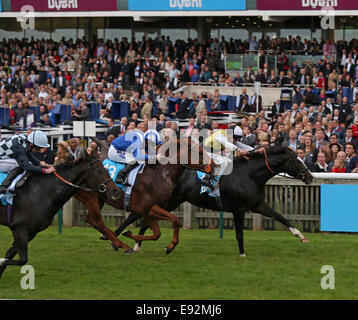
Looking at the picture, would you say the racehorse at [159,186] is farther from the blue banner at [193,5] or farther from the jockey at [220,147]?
the blue banner at [193,5]

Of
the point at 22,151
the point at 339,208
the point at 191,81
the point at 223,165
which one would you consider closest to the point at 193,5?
the point at 191,81

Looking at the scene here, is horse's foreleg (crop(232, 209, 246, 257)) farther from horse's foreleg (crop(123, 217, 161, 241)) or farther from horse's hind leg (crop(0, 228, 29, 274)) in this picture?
horse's hind leg (crop(0, 228, 29, 274))

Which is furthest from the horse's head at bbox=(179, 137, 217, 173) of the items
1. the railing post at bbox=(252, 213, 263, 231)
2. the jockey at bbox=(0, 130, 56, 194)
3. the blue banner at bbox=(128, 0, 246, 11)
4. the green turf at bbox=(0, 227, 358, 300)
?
the blue banner at bbox=(128, 0, 246, 11)

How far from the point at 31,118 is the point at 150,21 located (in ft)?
39.9

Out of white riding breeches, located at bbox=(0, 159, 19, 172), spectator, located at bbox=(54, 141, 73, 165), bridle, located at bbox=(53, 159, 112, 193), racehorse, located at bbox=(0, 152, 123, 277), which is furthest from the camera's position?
spectator, located at bbox=(54, 141, 73, 165)

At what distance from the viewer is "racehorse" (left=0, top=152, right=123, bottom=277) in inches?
345

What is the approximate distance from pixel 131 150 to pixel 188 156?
78cm

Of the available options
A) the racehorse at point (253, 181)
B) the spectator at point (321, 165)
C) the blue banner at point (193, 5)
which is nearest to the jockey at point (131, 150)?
the racehorse at point (253, 181)

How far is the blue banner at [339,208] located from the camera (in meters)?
12.8

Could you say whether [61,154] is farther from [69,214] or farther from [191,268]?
[191,268]

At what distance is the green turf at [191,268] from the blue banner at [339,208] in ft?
0.62

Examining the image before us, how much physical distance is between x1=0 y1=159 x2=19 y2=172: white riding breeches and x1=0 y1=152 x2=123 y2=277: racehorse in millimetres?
415

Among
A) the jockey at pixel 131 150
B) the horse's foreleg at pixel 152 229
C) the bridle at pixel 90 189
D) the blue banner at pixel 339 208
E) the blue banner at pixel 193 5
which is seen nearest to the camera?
the bridle at pixel 90 189

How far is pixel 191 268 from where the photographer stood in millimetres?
9969
